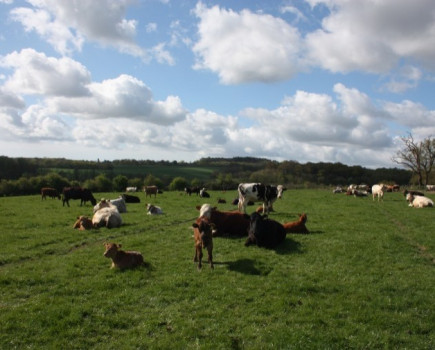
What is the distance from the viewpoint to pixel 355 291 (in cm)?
841

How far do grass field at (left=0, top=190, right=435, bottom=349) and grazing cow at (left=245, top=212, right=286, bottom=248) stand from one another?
0.43 m

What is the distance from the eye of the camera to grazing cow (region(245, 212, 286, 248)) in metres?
12.9

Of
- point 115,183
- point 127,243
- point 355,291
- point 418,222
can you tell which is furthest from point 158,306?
point 115,183

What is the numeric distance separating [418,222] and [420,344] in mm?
15774

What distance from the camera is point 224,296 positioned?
7.99m

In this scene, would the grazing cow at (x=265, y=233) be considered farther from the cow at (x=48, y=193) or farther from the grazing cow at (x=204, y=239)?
the cow at (x=48, y=193)

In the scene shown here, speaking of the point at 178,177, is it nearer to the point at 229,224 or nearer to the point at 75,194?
the point at 75,194

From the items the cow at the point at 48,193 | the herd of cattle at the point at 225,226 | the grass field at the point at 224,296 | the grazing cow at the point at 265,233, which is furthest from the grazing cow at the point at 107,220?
the cow at the point at 48,193

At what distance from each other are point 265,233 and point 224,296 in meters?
5.26

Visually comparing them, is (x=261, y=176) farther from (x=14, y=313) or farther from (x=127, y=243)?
(x=14, y=313)

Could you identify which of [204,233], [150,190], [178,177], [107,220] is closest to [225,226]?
[204,233]

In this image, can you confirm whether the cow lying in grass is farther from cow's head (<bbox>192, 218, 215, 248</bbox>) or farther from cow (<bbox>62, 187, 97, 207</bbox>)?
cow (<bbox>62, 187, 97, 207</bbox>)

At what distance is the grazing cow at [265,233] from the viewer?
42.2 feet

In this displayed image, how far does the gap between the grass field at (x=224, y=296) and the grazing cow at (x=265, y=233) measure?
434 millimetres
